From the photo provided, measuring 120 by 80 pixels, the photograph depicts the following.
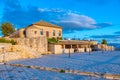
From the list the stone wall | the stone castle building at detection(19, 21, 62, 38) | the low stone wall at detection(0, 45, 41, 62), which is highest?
the stone castle building at detection(19, 21, 62, 38)

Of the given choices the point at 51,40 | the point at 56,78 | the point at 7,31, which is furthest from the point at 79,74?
the point at 7,31

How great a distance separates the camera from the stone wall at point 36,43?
48.3 m

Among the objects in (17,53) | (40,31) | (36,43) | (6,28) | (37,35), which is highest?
(6,28)

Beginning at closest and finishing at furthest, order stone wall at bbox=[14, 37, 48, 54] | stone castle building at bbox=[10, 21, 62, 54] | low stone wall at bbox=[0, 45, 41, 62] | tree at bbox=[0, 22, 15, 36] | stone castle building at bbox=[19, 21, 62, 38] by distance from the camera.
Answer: low stone wall at bbox=[0, 45, 41, 62] → stone wall at bbox=[14, 37, 48, 54] → stone castle building at bbox=[10, 21, 62, 54] → stone castle building at bbox=[19, 21, 62, 38] → tree at bbox=[0, 22, 15, 36]

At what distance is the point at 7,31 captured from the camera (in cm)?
6400

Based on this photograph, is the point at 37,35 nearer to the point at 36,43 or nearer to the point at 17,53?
the point at 36,43

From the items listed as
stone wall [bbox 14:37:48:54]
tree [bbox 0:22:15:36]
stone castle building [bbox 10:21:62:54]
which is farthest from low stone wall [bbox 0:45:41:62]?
tree [bbox 0:22:15:36]

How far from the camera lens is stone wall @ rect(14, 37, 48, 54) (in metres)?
48.3

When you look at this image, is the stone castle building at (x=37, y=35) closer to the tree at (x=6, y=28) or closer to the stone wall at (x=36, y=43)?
the stone wall at (x=36, y=43)

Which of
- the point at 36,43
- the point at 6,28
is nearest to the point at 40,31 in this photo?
the point at 6,28

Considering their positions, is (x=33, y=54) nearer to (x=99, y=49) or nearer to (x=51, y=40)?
(x=51, y=40)

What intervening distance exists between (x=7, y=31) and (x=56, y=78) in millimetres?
48874

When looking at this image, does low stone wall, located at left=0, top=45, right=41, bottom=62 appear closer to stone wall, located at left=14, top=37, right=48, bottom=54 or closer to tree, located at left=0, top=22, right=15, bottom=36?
stone wall, located at left=14, top=37, right=48, bottom=54

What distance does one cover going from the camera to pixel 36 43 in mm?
49406
